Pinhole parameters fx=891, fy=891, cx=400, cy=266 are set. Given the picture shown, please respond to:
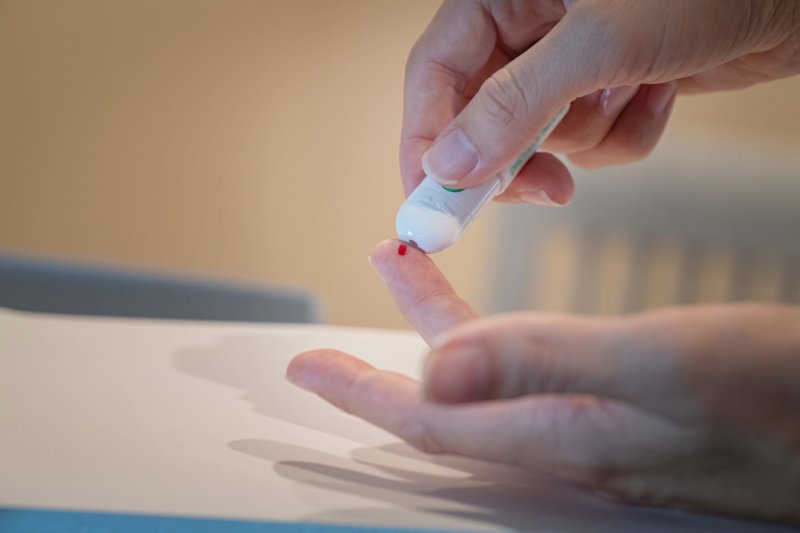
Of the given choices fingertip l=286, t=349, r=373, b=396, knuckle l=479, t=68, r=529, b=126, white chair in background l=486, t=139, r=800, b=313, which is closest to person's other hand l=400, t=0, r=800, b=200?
knuckle l=479, t=68, r=529, b=126

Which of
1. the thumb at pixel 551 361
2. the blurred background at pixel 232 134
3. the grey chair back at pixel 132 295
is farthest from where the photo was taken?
the blurred background at pixel 232 134

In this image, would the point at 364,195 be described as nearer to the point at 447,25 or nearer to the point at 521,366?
the point at 447,25

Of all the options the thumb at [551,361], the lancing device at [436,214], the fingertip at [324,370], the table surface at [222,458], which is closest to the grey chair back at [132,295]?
the table surface at [222,458]

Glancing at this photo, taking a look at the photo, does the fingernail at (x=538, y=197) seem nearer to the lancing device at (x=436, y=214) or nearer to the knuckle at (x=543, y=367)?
the lancing device at (x=436, y=214)

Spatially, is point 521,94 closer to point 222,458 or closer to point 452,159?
point 452,159

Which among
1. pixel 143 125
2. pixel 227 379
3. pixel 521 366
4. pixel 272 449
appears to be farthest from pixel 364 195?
pixel 521 366

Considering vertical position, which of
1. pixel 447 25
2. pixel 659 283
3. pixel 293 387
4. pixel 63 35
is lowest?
pixel 293 387
